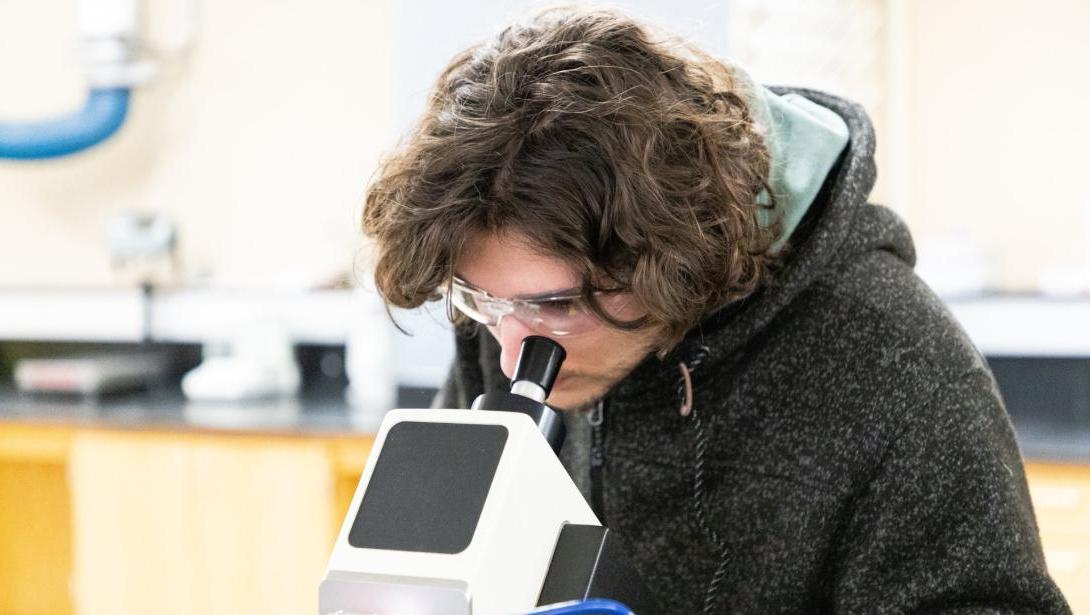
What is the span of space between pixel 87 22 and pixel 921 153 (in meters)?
2.46

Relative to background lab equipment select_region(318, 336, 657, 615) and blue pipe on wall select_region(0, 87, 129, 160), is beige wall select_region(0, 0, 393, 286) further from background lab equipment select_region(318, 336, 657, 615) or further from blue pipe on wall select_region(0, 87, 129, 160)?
background lab equipment select_region(318, 336, 657, 615)

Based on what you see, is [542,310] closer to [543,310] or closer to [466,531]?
[543,310]

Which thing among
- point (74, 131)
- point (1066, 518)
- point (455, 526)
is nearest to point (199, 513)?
point (74, 131)

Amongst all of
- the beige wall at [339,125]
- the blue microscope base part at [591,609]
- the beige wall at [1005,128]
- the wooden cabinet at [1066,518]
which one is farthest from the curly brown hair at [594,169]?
the beige wall at [1005,128]

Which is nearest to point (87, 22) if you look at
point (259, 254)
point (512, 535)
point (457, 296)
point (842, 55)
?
point (259, 254)

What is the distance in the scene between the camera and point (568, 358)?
1.25 meters

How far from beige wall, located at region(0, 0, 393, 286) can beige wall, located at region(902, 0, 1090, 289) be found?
1.53m

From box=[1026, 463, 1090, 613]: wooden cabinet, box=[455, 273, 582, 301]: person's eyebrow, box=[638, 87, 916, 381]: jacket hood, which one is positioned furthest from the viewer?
box=[1026, 463, 1090, 613]: wooden cabinet

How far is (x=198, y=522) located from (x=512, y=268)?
1.94m

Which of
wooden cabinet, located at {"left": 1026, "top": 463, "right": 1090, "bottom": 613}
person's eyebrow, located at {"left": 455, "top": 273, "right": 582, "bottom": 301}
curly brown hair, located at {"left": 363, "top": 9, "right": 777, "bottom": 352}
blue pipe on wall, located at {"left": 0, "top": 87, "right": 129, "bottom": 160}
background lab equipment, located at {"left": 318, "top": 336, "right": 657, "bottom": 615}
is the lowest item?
wooden cabinet, located at {"left": 1026, "top": 463, "right": 1090, "bottom": 613}

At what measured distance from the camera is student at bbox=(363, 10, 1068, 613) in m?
1.09

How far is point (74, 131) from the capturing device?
346cm

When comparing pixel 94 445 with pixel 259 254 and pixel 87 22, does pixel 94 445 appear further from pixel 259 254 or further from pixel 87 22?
pixel 87 22

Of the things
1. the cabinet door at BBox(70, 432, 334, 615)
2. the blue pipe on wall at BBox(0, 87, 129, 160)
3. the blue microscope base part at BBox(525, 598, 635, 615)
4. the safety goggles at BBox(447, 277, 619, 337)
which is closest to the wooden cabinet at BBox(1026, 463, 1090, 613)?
the safety goggles at BBox(447, 277, 619, 337)
